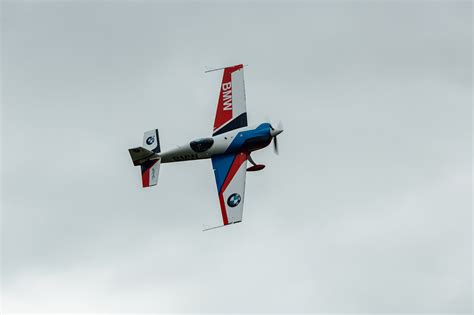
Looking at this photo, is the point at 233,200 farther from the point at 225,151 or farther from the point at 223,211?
the point at 225,151

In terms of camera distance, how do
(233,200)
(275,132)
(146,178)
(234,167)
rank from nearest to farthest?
1. (233,200)
2. (234,167)
3. (275,132)
4. (146,178)

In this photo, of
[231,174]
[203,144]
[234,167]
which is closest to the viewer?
[231,174]

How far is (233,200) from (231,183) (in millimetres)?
1282

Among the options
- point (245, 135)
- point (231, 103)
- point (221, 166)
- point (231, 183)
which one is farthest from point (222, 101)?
point (231, 183)

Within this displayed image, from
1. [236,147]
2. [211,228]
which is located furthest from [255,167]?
[211,228]

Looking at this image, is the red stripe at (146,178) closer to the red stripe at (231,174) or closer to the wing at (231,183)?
the wing at (231,183)

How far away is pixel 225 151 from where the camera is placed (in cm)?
5800

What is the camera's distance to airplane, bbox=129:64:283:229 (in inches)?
2232

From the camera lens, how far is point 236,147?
5784 cm

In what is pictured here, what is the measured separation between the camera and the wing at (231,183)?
5559cm

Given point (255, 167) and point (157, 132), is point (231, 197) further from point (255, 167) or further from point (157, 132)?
point (157, 132)

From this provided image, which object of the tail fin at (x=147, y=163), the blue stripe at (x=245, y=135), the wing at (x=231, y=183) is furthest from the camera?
the tail fin at (x=147, y=163)

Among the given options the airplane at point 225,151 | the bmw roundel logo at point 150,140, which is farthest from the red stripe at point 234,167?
the bmw roundel logo at point 150,140

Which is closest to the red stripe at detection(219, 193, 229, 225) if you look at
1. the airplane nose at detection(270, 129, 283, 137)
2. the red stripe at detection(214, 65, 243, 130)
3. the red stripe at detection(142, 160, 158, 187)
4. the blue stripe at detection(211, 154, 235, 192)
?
the blue stripe at detection(211, 154, 235, 192)
